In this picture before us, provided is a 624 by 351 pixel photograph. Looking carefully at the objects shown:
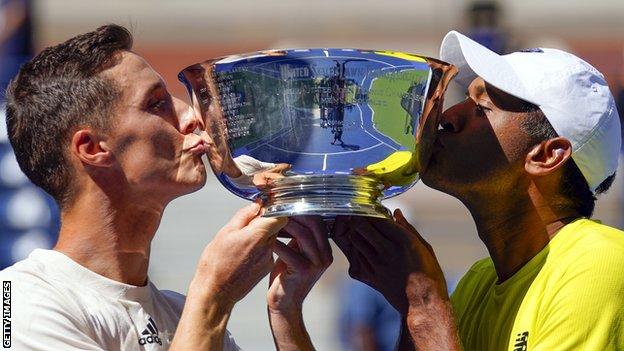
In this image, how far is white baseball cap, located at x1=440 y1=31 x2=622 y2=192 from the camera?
11.7 ft

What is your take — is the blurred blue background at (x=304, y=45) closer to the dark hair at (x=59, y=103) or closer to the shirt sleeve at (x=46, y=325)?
the dark hair at (x=59, y=103)

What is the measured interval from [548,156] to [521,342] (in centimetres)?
54

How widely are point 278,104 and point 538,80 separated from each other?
796 millimetres

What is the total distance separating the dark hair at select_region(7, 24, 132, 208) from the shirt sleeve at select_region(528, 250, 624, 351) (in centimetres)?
130

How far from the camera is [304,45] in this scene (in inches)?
460

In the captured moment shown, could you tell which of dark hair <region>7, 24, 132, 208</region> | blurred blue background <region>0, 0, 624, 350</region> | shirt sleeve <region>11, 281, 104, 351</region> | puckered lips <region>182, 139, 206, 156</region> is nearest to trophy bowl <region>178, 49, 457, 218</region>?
puckered lips <region>182, 139, 206, 156</region>

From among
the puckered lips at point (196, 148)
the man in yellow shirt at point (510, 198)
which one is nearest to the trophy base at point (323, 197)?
the man in yellow shirt at point (510, 198)

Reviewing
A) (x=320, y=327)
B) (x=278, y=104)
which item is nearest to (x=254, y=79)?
(x=278, y=104)

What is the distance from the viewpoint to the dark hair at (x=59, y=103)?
142 inches

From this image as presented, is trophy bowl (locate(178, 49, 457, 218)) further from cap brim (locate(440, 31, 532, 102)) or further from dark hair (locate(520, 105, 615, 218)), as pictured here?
dark hair (locate(520, 105, 615, 218))

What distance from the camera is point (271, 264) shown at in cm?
335

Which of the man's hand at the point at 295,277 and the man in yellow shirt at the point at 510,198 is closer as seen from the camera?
the man in yellow shirt at the point at 510,198

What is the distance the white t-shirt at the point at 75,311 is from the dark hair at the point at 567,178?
1.11 m

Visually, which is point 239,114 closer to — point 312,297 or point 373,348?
point 373,348
